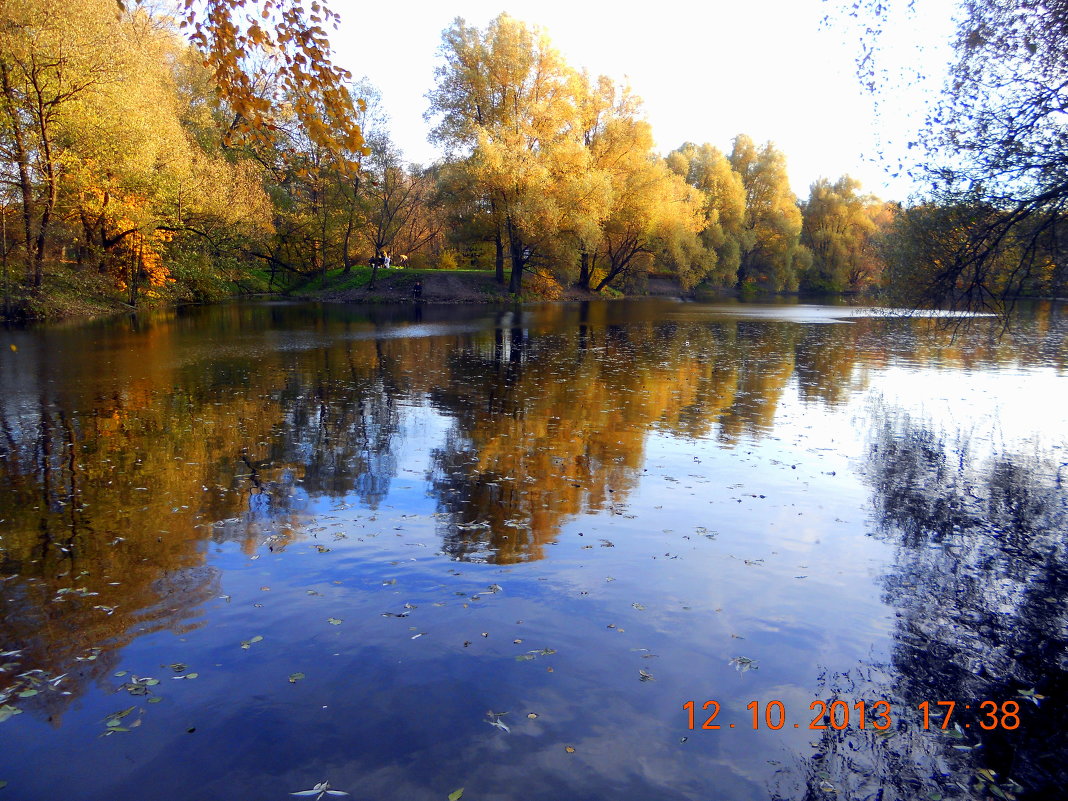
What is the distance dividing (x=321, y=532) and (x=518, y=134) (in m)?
45.0

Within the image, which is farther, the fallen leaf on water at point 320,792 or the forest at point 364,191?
the forest at point 364,191

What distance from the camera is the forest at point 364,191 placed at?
15531 millimetres

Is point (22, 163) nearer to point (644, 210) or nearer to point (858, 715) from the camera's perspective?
point (858, 715)

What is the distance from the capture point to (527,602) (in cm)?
652

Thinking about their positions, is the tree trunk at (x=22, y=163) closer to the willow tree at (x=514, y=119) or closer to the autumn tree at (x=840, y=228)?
the willow tree at (x=514, y=119)

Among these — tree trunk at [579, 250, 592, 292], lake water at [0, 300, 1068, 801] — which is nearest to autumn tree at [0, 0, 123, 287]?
lake water at [0, 300, 1068, 801]

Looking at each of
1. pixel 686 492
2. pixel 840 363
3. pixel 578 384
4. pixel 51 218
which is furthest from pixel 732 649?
pixel 51 218

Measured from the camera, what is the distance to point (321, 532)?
8.09 meters

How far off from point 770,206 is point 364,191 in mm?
45063

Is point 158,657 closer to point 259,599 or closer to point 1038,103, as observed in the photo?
point 259,599

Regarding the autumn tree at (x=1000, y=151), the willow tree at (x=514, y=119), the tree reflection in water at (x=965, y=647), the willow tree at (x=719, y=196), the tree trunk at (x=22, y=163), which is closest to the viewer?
the tree reflection in water at (x=965, y=647)

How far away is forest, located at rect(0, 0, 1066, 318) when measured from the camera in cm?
1553

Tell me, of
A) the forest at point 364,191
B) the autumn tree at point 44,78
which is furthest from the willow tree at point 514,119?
the autumn tree at point 44,78

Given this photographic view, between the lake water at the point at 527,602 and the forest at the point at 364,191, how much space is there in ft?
14.9
